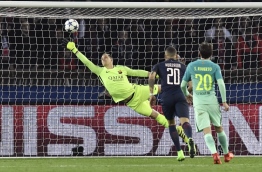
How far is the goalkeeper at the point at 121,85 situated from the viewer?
16.8 meters

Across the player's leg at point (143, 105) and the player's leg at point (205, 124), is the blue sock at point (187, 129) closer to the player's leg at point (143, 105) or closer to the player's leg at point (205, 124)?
the player's leg at point (205, 124)

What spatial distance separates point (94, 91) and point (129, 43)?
1511 mm

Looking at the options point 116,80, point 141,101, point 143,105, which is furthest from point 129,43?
point 143,105

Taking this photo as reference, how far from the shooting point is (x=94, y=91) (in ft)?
59.8

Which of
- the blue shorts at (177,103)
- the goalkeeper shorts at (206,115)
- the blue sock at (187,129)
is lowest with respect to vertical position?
the blue sock at (187,129)

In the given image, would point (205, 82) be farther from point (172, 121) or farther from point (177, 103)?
point (172, 121)

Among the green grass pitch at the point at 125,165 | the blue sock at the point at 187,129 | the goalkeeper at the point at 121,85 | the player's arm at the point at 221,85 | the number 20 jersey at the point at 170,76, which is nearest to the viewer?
the green grass pitch at the point at 125,165

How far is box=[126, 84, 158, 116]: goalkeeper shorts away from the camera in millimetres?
16734

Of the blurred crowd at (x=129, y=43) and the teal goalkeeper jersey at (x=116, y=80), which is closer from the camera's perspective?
the teal goalkeeper jersey at (x=116, y=80)

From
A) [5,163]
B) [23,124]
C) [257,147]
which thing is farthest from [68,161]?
[257,147]

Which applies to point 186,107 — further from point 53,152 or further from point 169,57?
point 53,152

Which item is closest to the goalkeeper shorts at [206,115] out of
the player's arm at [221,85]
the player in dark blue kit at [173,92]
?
the player's arm at [221,85]

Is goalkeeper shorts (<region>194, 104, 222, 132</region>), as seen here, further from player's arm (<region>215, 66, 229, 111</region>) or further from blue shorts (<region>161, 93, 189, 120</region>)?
blue shorts (<region>161, 93, 189, 120</region>)

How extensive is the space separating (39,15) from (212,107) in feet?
16.1
